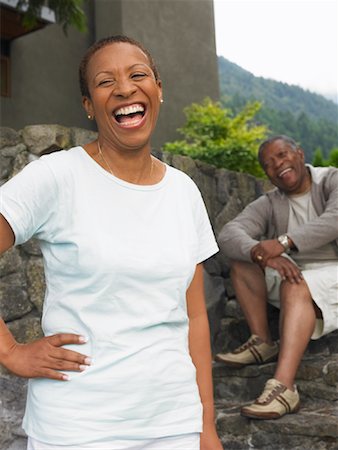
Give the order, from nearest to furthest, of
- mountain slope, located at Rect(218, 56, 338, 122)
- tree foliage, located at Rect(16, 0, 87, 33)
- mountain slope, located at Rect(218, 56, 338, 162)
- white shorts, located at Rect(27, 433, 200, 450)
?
white shorts, located at Rect(27, 433, 200, 450) → tree foliage, located at Rect(16, 0, 87, 33) → mountain slope, located at Rect(218, 56, 338, 122) → mountain slope, located at Rect(218, 56, 338, 162)

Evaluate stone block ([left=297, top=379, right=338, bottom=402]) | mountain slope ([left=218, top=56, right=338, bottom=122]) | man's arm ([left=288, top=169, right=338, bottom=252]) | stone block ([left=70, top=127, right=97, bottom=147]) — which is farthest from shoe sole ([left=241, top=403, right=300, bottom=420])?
mountain slope ([left=218, top=56, right=338, bottom=122])

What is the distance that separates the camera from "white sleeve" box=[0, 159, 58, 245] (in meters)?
0.96

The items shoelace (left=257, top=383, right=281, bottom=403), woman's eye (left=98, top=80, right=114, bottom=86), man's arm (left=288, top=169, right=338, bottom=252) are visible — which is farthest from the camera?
man's arm (left=288, top=169, right=338, bottom=252)

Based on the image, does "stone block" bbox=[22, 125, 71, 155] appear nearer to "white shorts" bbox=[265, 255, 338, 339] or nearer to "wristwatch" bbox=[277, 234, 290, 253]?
"wristwatch" bbox=[277, 234, 290, 253]

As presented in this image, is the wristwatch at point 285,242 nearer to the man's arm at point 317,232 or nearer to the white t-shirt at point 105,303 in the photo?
the man's arm at point 317,232

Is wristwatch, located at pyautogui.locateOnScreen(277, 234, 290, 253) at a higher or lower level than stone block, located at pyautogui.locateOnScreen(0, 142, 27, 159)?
lower

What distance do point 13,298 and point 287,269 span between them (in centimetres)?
139

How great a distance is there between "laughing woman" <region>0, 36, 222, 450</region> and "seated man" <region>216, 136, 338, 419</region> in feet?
6.13

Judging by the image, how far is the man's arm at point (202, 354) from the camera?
3.79ft

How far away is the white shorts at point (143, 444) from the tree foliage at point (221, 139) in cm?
553

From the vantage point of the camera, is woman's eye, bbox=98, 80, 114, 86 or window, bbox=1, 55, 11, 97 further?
window, bbox=1, 55, 11, 97

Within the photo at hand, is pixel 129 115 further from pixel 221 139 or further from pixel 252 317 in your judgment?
pixel 221 139

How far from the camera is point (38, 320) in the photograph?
266 centimetres

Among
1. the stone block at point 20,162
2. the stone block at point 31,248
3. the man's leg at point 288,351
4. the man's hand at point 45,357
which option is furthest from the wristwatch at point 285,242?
the man's hand at point 45,357
